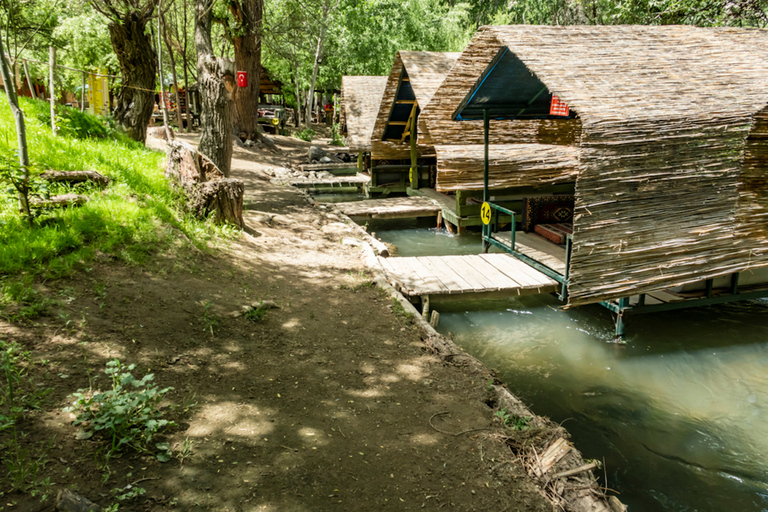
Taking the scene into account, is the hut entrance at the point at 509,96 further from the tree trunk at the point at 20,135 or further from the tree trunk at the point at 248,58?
the tree trunk at the point at 248,58

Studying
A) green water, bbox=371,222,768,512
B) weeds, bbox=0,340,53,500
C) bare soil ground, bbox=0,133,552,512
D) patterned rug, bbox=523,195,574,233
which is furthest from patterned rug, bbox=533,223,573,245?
weeds, bbox=0,340,53,500

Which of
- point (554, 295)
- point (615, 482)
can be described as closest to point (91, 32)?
point (554, 295)

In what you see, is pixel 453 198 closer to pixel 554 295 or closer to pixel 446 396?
pixel 554 295

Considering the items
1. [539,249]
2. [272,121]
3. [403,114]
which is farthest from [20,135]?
[272,121]

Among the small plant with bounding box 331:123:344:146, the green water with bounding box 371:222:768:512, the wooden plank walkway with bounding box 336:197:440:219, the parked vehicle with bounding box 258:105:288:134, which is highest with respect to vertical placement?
the parked vehicle with bounding box 258:105:288:134

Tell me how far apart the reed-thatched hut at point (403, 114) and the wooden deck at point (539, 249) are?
3093 mm

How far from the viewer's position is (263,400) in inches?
151

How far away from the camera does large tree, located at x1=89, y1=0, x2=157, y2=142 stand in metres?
10.2

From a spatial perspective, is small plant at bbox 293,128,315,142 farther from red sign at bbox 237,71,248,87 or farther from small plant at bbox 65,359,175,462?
small plant at bbox 65,359,175,462

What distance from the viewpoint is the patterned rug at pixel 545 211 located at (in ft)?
31.1

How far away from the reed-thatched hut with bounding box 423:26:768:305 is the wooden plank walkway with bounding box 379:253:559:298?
200cm

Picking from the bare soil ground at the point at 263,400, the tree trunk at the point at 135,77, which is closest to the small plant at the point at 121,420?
the bare soil ground at the point at 263,400

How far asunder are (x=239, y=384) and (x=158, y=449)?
0.99 m

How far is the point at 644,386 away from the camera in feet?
18.9
